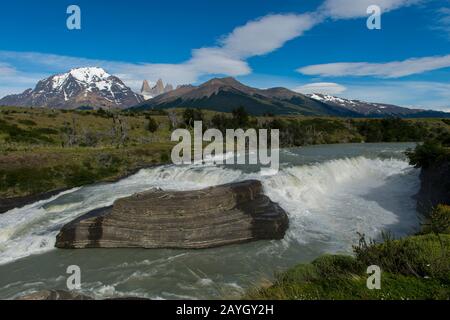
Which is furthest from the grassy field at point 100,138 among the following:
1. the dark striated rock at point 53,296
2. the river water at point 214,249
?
the dark striated rock at point 53,296

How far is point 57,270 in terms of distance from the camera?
19.8m

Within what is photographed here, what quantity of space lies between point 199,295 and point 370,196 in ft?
89.8

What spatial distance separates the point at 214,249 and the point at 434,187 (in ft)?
74.2

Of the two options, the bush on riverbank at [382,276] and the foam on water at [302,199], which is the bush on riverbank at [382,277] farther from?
the foam on water at [302,199]

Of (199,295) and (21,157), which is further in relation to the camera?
(21,157)

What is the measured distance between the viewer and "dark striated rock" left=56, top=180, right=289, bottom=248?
22484 millimetres

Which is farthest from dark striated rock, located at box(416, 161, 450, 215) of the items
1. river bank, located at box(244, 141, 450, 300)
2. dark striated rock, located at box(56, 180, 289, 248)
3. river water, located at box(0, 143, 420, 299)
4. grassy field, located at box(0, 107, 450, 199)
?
grassy field, located at box(0, 107, 450, 199)

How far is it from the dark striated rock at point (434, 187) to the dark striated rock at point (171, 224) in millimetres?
14395

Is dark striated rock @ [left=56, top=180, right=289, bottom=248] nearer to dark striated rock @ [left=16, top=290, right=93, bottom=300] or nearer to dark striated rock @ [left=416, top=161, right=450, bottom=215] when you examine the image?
dark striated rock @ [left=16, top=290, right=93, bottom=300]

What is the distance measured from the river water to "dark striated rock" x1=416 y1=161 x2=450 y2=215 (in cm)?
123

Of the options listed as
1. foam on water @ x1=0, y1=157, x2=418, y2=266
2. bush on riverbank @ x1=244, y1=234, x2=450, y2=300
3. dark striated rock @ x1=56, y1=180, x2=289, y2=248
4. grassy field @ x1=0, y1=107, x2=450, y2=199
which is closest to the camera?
bush on riverbank @ x1=244, y1=234, x2=450, y2=300
